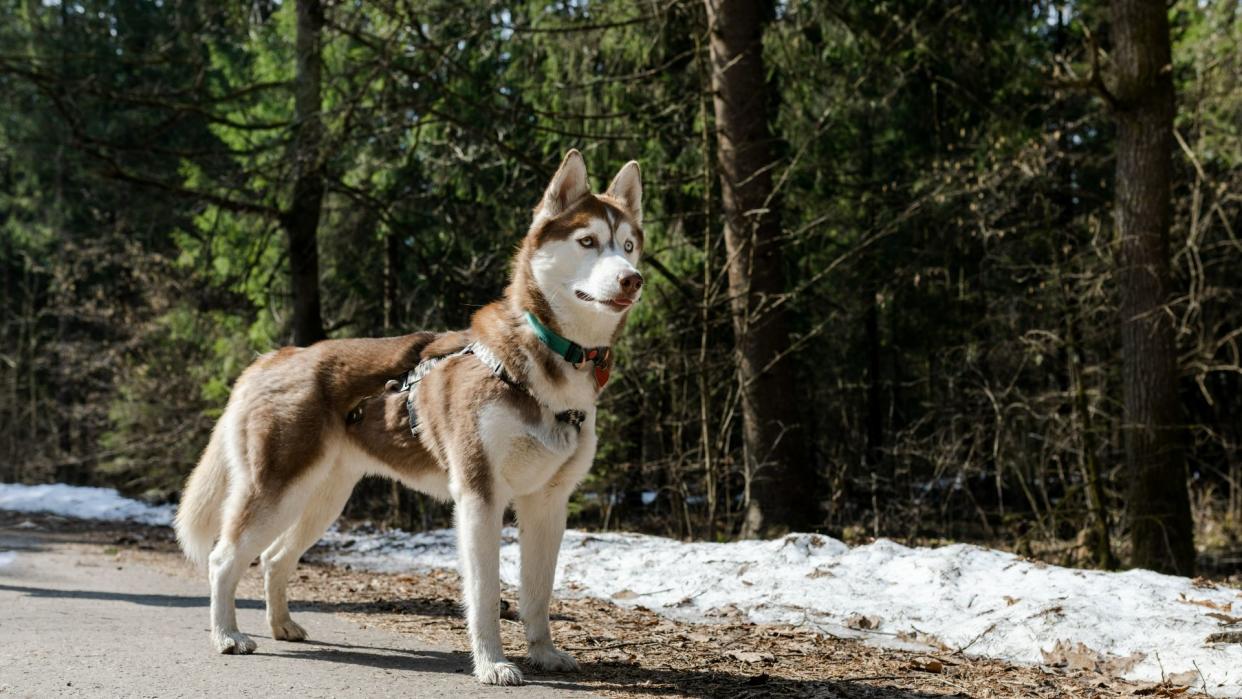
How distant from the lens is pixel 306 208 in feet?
40.1

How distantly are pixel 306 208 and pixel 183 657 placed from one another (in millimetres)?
8117

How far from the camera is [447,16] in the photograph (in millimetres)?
10445

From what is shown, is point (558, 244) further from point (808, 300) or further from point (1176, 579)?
point (808, 300)

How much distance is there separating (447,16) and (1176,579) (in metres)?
8.27

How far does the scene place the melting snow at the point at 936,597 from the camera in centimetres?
507

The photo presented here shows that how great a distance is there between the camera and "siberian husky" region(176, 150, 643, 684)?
472 centimetres

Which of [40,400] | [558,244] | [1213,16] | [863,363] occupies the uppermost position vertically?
[1213,16]

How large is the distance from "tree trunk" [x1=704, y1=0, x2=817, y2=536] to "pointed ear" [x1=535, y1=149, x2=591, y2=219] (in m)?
4.69

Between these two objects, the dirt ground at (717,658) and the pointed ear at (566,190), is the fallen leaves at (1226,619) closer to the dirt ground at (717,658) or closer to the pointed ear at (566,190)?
the dirt ground at (717,658)

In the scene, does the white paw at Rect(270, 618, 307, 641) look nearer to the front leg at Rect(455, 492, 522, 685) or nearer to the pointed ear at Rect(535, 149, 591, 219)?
the front leg at Rect(455, 492, 522, 685)

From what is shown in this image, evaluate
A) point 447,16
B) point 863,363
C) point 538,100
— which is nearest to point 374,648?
point 447,16

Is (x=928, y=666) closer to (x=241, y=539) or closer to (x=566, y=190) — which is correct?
(x=566, y=190)

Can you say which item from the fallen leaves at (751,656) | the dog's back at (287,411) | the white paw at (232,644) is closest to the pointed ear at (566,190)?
the dog's back at (287,411)

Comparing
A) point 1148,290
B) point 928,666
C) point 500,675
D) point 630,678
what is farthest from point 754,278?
point 500,675
